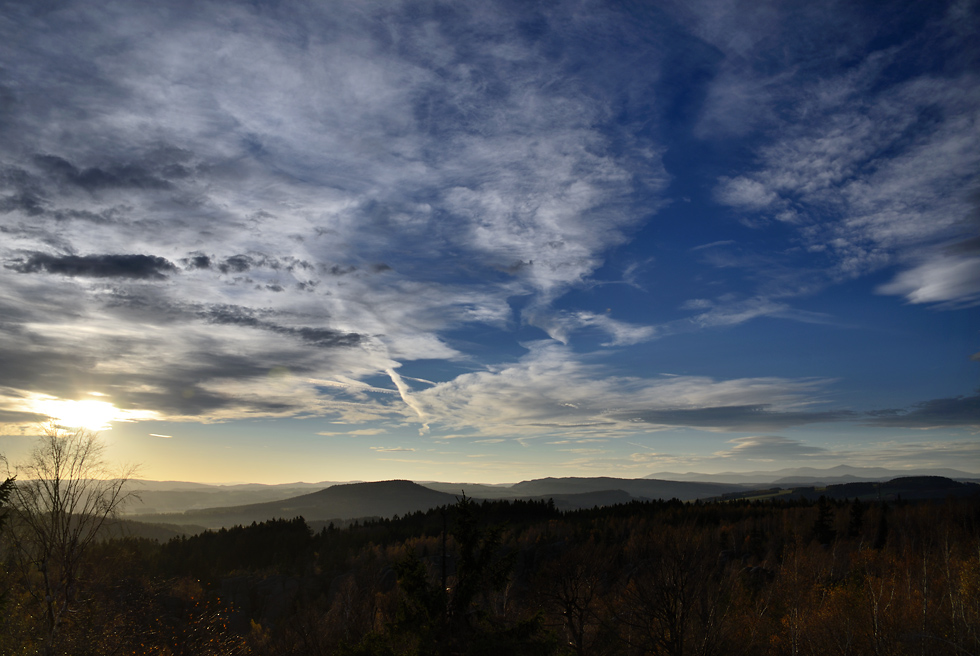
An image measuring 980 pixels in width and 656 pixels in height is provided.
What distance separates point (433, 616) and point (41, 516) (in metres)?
38.9

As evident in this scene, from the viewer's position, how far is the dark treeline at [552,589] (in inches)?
840

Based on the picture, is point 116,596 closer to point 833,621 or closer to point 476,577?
point 476,577

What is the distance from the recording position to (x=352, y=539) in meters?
190

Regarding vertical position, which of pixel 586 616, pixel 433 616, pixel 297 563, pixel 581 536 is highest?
pixel 433 616

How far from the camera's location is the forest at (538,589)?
2141cm

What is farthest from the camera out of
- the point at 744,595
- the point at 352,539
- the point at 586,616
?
the point at 352,539

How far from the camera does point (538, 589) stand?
56.5m

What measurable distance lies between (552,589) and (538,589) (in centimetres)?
881

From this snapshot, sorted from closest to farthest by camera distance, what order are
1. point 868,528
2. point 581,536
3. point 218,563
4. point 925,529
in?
point 925,529 → point 868,528 → point 581,536 → point 218,563

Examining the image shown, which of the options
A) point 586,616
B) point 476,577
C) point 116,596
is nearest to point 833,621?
point 586,616

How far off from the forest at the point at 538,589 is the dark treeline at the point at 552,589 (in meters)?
0.20

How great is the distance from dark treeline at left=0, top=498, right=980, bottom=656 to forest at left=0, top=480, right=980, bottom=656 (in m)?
0.20

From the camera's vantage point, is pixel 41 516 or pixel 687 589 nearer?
pixel 687 589

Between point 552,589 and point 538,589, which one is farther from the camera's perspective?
point 538,589
